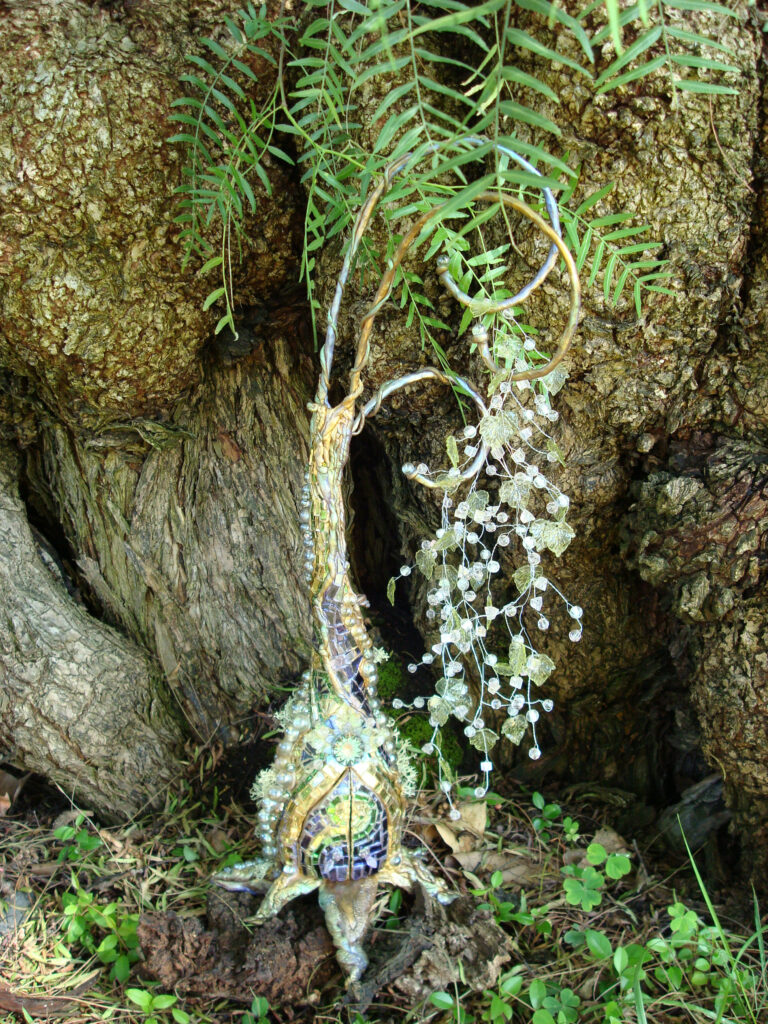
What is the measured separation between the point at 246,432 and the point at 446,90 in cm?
103

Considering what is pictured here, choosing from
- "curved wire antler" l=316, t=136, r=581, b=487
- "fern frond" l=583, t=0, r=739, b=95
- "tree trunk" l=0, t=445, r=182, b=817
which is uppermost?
"fern frond" l=583, t=0, r=739, b=95

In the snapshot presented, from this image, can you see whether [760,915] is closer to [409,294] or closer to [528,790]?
[528,790]

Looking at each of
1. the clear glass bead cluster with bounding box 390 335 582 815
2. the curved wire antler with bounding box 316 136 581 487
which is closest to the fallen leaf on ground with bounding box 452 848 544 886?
the clear glass bead cluster with bounding box 390 335 582 815

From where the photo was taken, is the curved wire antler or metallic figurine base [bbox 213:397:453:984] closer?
the curved wire antler

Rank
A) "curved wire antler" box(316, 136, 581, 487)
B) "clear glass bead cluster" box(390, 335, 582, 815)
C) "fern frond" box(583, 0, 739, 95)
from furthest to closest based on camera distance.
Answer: "clear glass bead cluster" box(390, 335, 582, 815), "curved wire antler" box(316, 136, 581, 487), "fern frond" box(583, 0, 739, 95)

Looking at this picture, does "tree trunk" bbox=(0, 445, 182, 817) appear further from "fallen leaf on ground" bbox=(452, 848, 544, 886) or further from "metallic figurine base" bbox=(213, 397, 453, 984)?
"fallen leaf on ground" bbox=(452, 848, 544, 886)

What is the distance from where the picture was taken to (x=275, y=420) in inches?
69.8

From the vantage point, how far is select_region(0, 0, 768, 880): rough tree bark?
4.12 feet

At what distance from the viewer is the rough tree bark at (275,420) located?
4.12ft

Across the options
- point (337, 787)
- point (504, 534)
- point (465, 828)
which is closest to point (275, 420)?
point (504, 534)

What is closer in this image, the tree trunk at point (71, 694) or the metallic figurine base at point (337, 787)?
the metallic figurine base at point (337, 787)

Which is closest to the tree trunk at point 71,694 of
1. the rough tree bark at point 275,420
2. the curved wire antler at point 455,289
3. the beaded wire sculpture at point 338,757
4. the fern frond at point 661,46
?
the rough tree bark at point 275,420

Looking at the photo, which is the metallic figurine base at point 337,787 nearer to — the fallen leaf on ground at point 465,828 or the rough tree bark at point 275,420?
the fallen leaf on ground at point 465,828

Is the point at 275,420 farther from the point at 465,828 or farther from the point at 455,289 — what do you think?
the point at 465,828
